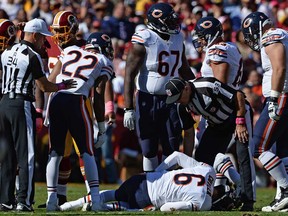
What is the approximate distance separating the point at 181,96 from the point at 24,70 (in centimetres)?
159

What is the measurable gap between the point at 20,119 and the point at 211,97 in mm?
1929

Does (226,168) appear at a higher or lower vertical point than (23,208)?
higher

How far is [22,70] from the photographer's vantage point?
941cm

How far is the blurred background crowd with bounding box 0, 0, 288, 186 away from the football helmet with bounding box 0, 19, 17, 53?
4936 mm

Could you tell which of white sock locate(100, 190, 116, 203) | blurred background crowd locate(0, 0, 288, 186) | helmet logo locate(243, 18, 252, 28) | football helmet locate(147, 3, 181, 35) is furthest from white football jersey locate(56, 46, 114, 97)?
blurred background crowd locate(0, 0, 288, 186)

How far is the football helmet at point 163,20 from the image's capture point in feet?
33.9

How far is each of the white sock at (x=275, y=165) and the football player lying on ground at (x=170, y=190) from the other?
72 centimetres

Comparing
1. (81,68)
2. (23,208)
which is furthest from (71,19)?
(23,208)

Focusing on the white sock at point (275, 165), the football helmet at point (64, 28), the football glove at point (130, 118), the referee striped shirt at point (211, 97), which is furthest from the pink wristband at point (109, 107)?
the white sock at point (275, 165)

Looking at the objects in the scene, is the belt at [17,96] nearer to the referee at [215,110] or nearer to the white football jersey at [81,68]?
the white football jersey at [81,68]

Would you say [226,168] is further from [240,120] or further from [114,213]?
[114,213]

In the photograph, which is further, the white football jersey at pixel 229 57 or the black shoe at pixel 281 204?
the white football jersey at pixel 229 57

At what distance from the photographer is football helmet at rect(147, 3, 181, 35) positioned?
10336 millimetres

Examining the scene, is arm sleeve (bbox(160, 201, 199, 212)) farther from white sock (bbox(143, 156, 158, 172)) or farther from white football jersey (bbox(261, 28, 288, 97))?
white football jersey (bbox(261, 28, 288, 97))
